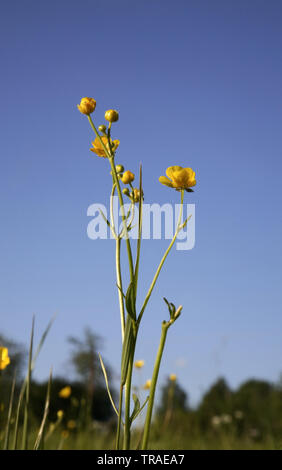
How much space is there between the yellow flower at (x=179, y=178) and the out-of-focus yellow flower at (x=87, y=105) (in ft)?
0.96

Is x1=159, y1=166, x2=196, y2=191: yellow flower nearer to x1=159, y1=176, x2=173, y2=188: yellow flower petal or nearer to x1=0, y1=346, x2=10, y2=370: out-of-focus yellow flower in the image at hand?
x1=159, y1=176, x2=173, y2=188: yellow flower petal

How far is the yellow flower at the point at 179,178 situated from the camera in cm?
128

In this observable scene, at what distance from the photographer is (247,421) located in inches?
379

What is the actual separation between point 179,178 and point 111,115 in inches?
10.6

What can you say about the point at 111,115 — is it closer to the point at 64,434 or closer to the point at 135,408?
the point at 135,408

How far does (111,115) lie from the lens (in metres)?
1.31

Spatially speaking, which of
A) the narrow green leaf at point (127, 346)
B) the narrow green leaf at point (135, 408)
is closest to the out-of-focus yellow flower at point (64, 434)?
the narrow green leaf at point (135, 408)

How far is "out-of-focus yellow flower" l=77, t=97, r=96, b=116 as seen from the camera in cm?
132

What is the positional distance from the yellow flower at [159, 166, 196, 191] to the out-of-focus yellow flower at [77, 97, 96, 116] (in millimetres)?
293

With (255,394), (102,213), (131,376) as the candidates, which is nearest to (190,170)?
(102,213)

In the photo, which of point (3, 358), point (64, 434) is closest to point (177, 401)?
point (64, 434)
